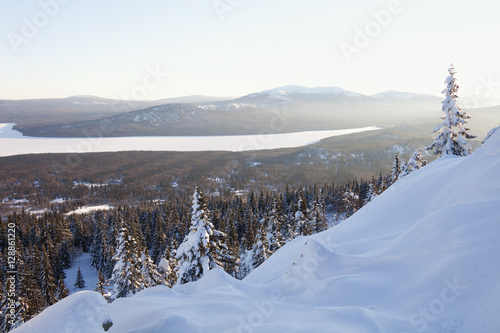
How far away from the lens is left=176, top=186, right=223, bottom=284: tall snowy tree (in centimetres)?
1909

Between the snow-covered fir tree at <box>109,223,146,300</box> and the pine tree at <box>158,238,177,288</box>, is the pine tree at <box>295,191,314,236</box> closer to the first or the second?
the pine tree at <box>158,238,177,288</box>

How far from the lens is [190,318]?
5547 millimetres

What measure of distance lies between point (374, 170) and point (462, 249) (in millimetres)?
159940

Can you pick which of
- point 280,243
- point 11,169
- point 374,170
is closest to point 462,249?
point 280,243

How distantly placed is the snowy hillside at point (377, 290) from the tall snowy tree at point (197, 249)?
10.3m

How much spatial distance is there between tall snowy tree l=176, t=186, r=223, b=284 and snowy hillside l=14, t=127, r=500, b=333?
10.3 m

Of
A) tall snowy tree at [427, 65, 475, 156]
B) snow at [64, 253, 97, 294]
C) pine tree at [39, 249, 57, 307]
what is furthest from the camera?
snow at [64, 253, 97, 294]

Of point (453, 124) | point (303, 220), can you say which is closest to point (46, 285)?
point (303, 220)

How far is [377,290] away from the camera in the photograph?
20.5 feet

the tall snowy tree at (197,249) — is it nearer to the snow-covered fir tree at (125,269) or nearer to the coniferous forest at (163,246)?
the coniferous forest at (163,246)

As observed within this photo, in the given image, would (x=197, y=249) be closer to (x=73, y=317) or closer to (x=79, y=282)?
(x=73, y=317)

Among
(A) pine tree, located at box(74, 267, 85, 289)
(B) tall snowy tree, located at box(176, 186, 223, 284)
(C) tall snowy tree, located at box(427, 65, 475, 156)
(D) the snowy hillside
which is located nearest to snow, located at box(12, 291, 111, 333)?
(D) the snowy hillside

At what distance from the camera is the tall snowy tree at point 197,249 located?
19.1 meters

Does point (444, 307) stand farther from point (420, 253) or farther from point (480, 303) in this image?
point (420, 253)
